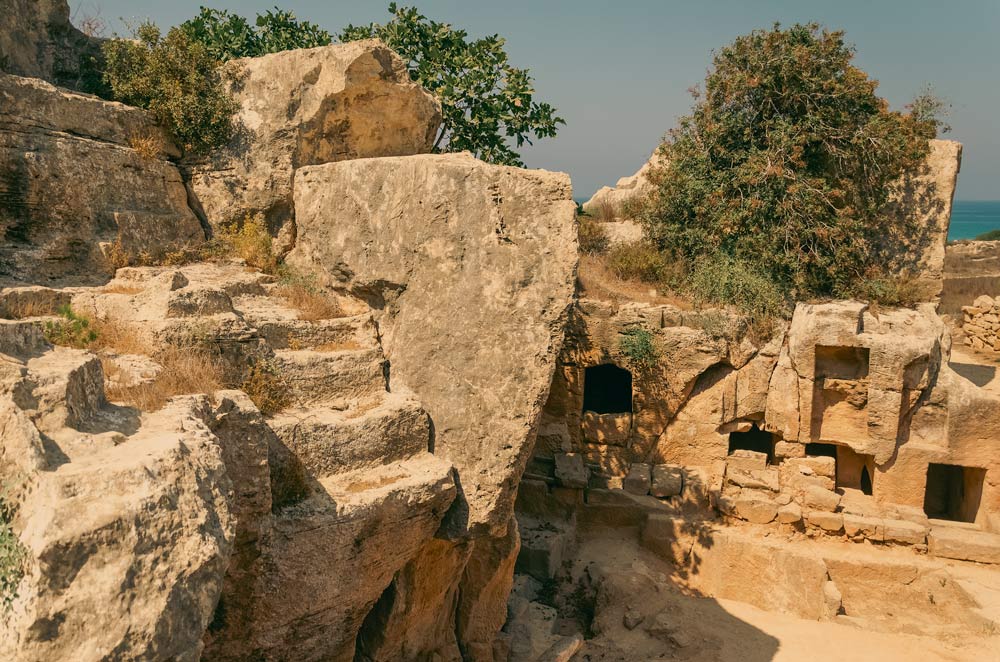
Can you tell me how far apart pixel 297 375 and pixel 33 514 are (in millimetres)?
2979

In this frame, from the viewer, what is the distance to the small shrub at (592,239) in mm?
13273

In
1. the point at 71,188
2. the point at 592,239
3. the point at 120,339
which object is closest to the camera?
the point at 120,339

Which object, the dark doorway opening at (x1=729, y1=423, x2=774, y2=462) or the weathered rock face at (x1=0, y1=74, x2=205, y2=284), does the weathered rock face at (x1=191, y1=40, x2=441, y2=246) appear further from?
the dark doorway opening at (x1=729, y1=423, x2=774, y2=462)

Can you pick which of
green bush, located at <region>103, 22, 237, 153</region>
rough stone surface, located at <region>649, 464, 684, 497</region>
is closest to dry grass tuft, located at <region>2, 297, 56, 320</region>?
green bush, located at <region>103, 22, 237, 153</region>

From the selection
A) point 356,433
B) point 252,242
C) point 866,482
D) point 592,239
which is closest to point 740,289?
point 592,239

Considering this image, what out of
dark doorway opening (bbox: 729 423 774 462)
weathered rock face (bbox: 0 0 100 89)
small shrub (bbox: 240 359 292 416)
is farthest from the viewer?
dark doorway opening (bbox: 729 423 774 462)

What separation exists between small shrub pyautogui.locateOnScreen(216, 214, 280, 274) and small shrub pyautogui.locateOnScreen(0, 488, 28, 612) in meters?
5.08

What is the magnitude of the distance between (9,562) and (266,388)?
279 cm

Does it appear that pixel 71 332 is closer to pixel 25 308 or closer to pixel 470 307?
pixel 25 308

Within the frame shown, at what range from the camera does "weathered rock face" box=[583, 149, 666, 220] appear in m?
14.7

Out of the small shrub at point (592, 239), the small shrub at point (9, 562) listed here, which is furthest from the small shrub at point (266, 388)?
the small shrub at point (592, 239)

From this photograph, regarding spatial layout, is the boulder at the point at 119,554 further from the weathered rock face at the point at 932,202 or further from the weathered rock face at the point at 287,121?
the weathered rock face at the point at 932,202

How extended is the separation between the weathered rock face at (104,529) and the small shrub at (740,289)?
8924 millimetres

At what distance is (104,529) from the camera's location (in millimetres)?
2850
